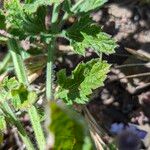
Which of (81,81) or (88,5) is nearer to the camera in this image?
(81,81)

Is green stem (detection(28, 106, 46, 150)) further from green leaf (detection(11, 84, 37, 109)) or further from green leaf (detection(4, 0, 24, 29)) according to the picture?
green leaf (detection(4, 0, 24, 29))

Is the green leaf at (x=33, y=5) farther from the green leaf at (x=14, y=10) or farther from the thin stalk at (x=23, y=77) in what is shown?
the thin stalk at (x=23, y=77)

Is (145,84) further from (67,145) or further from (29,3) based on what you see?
(67,145)

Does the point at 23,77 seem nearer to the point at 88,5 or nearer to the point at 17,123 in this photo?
the point at 17,123

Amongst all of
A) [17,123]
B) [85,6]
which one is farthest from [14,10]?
[17,123]

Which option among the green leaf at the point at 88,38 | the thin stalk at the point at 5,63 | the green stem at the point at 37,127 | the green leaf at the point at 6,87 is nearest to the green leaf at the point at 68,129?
the green stem at the point at 37,127

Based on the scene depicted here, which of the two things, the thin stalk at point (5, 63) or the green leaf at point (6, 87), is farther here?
the thin stalk at point (5, 63)
